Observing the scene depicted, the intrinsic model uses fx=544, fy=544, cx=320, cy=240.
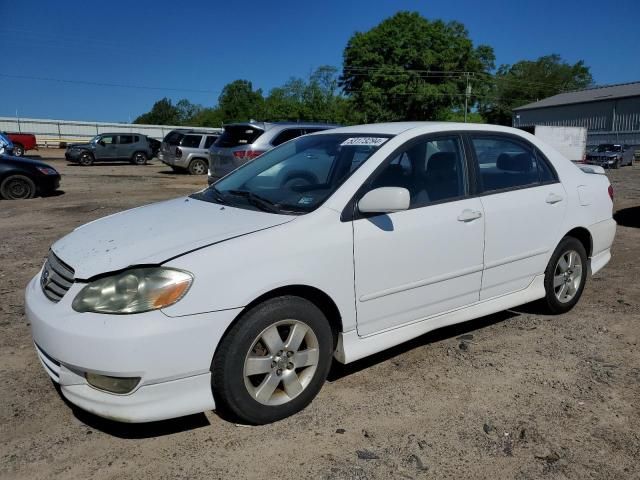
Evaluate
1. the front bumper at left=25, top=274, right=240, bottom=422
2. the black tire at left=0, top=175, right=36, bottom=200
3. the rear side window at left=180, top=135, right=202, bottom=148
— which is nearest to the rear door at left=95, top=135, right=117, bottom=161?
the rear side window at left=180, top=135, right=202, bottom=148

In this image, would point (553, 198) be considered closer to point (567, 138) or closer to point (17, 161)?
point (17, 161)

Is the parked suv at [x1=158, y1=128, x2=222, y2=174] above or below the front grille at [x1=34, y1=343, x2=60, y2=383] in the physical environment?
above

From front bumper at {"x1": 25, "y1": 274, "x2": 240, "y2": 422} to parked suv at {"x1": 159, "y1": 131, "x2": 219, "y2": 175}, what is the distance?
60.4 ft

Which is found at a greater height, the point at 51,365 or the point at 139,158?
the point at 139,158

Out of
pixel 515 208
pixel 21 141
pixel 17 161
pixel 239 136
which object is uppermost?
pixel 21 141

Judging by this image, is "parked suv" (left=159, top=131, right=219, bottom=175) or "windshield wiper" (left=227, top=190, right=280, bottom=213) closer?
"windshield wiper" (left=227, top=190, right=280, bottom=213)

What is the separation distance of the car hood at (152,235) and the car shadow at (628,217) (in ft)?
25.8

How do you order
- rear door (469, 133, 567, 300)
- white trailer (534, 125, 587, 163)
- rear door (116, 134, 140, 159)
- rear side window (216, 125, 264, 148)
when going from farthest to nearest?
1. rear door (116, 134, 140, 159)
2. white trailer (534, 125, 587, 163)
3. rear side window (216, 125, 264, 148)
4. rear door (469, 133, 567, 300)

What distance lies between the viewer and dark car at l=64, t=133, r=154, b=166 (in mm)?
26719

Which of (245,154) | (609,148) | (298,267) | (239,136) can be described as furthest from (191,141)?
(609,148)

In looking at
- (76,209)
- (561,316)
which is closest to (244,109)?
(76,209)

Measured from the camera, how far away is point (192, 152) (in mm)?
20406

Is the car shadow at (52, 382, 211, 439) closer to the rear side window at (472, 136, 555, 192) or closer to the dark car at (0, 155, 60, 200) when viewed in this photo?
the rear side window at (472, 136, 555, 192)

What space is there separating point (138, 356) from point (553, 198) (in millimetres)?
3274
